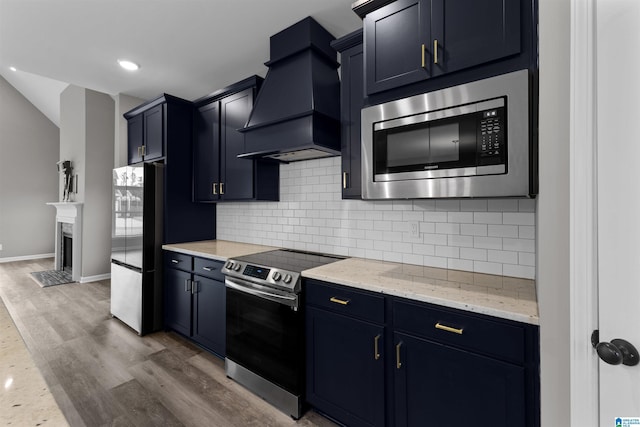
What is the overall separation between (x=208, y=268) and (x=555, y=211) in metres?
2.45

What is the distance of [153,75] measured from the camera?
3.33 meters

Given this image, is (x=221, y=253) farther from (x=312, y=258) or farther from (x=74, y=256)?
(x=74, y=256)

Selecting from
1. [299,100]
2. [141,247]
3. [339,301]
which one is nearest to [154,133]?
[141,247]

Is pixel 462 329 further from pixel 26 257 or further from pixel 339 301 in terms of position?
pixel 26 257

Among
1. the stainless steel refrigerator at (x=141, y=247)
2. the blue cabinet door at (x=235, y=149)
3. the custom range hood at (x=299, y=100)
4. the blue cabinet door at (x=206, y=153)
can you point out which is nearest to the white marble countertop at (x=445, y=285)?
the custom range hood at (x=299, y=100)

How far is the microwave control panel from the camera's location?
51.2 inches

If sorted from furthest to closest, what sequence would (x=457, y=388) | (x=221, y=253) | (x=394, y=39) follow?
(x=221, y=253)
(x=394, y=39)
(x=457, y=388)

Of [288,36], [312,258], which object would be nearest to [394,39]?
[288,36]

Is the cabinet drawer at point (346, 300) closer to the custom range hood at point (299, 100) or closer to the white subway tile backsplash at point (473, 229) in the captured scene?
the white subway tile backsplash at point (473, 229)

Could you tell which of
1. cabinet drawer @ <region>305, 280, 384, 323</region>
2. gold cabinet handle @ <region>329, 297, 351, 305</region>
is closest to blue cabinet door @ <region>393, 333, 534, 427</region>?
cabinet drawer @ <region>305, 280, 384, 323</region>

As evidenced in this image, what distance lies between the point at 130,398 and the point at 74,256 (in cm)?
404

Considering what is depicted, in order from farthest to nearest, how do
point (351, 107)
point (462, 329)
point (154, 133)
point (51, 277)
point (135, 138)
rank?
1. point (51, 277)
2. point (135, 138)
3. point (154, 133)
4. point (351, 107)
5. point (462, 329)
